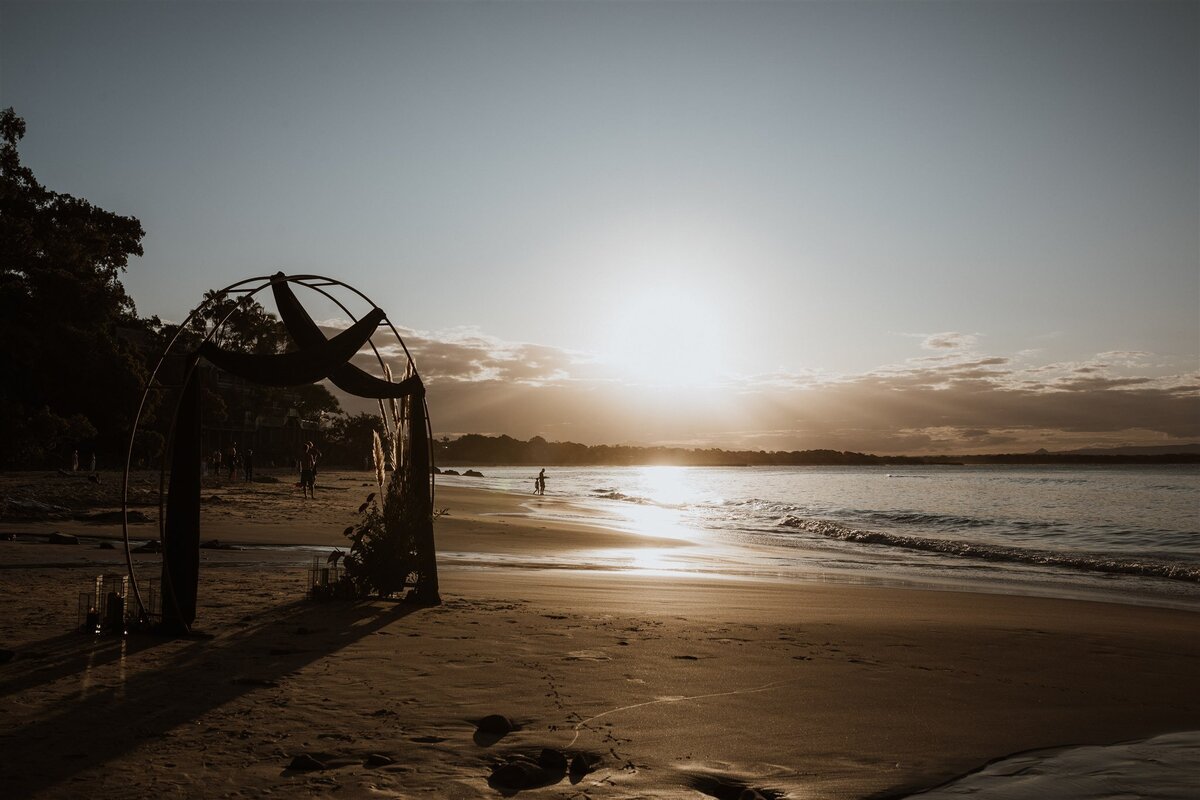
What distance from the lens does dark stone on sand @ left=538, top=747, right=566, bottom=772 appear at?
4.63 m

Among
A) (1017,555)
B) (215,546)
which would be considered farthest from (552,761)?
(1017,555)

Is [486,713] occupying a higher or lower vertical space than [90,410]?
lower

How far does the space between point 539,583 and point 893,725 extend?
7.27 m

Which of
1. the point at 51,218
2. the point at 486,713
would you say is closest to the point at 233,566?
the point at 486,713

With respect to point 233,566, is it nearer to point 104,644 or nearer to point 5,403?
point 104,644

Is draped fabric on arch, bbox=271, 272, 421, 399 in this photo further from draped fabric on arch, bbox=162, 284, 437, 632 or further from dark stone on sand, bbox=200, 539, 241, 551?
dark stone on sand, bbox=200, 539, 241, 551

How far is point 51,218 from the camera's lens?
40.1 meters

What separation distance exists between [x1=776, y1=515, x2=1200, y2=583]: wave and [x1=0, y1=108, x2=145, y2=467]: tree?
2609 centimetres

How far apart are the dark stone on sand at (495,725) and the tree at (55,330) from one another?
88.0ft

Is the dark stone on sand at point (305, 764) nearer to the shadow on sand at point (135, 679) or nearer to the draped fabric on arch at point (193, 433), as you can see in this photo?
the shadow on sand at point (135, 679)

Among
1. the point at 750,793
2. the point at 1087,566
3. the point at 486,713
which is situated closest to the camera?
the point at 750,793

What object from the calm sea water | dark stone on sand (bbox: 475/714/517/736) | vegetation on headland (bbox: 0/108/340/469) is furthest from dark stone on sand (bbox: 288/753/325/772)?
vegetation on headland (bbox: 0/108/340/469)

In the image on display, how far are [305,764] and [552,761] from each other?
1.34 meters

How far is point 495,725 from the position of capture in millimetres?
5195
